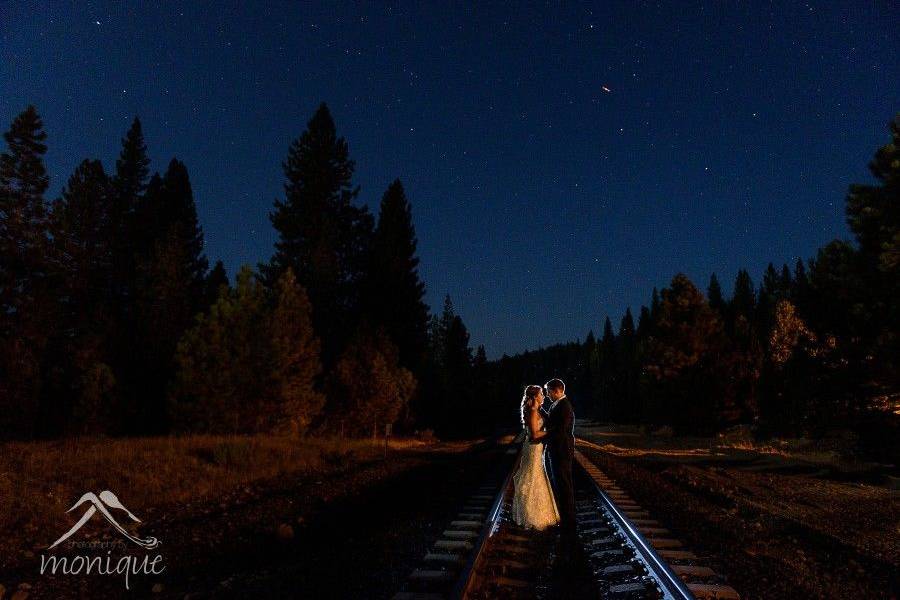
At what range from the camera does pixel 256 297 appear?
30.0m

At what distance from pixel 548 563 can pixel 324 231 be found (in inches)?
2026

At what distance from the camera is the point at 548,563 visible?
24.6 feet

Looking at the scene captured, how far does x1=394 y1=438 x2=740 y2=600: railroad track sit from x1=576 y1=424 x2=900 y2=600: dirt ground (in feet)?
1.53

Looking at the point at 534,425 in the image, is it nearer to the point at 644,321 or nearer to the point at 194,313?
the point at 194,313

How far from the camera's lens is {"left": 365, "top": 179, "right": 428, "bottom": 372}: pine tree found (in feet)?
191

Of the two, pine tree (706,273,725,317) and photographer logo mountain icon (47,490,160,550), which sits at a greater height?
pine tree (706,273,725,317)

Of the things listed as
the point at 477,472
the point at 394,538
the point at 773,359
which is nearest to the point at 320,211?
the point at 773,359

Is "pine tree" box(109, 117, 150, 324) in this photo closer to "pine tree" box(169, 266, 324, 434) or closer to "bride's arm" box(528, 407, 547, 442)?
"pine tree" box(169, 266, 324, 434)

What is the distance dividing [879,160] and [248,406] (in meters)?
26.0

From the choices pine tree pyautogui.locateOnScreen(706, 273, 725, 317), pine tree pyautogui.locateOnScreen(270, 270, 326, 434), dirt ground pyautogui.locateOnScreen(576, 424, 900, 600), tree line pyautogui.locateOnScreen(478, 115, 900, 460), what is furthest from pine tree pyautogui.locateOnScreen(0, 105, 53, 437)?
pine tree pyautogui.locateOnScreen(706, 273, 725, 317)

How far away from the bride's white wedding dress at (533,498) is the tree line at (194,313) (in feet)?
69.6

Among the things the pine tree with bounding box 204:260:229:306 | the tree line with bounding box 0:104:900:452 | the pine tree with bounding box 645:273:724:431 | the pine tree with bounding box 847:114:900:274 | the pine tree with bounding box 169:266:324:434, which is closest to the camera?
the pine tree with bounding box 847:114:900:274

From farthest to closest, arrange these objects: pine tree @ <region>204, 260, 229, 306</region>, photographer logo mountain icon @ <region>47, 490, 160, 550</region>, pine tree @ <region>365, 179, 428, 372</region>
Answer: pine tree @ <region>365, 179, 428, 372</region>, pine tree @ <region>204, 260, 229, 306</region>, photographer logo mountain icon @ <region>47, 490, 160, 550</region>

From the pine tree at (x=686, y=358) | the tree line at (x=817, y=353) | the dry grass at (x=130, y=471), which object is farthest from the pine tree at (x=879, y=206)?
the pine tree at (x=686, y=358)
